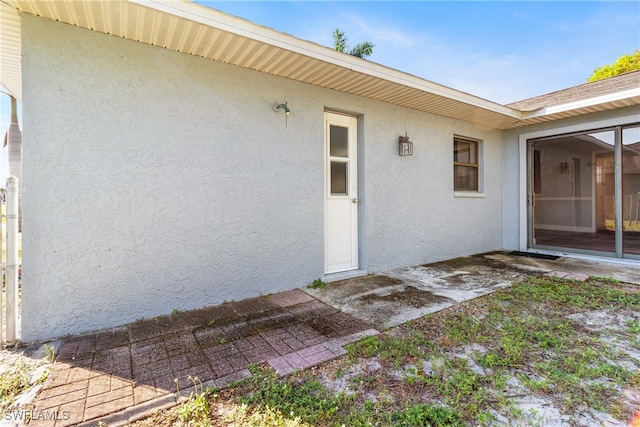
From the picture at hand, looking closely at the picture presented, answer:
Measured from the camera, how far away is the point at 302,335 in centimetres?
279

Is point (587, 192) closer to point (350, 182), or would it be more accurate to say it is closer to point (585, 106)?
point (585, 106)

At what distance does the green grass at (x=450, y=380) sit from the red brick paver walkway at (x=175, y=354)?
0.22m

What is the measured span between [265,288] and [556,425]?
312cm

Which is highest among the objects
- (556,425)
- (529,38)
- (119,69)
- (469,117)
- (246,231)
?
(529,38)

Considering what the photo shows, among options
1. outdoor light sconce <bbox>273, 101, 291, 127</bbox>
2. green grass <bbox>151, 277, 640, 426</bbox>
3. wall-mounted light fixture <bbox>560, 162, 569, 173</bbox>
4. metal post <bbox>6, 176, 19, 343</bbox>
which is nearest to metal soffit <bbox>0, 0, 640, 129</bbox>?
outdoor light sconce <bbox>273, 101, 291, 127</bbox>

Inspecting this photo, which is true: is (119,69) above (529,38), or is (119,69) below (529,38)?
below

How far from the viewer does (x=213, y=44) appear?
10.4ft

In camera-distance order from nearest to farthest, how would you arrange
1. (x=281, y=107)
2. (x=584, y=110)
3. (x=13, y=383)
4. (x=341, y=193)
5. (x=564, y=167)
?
(x=13, y=383), (x=281, y=107), (x=341, y=193), (x=584, y=110), (x=564, y=167)

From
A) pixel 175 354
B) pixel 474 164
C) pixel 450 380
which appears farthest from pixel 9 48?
pixel 474 164

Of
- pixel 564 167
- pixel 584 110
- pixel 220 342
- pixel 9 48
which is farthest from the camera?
pixel 564 167

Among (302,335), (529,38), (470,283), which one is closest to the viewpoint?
(302,335)

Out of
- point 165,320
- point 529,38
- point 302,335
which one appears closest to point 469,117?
point 529,38

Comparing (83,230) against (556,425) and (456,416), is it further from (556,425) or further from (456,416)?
(556,425)

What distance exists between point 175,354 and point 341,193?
10.7ft
